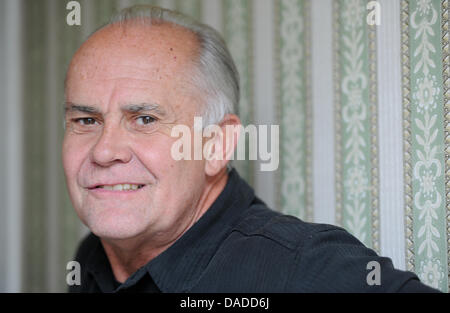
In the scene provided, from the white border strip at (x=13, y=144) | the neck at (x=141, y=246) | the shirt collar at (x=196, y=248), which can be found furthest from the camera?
the white border strip at (x=13, y=144)

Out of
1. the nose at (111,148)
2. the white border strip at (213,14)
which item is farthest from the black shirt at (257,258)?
the white border strip at (213,14)

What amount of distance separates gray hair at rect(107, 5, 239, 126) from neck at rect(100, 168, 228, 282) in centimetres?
19

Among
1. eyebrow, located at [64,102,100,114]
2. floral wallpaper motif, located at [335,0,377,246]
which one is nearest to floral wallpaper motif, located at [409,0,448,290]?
floral wallpaper motif, located at [335,0,377,246]

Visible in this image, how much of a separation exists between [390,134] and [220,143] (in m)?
0.46

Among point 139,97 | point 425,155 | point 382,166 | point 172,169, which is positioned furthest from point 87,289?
point 425,155

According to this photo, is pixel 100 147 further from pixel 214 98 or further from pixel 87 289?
pixel 87 289

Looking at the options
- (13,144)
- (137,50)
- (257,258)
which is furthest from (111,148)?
(13,144)

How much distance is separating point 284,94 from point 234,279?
0.76m

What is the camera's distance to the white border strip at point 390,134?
50.6 inches

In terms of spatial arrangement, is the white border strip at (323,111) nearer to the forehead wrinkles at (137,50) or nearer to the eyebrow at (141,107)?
the forehead wrinkles at (137,50)

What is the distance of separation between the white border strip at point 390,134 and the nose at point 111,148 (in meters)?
0.68

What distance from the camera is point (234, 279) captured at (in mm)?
1149

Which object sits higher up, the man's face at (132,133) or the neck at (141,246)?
the man's face at (132,133)

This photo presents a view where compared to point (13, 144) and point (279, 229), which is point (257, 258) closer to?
point (279, 229)
